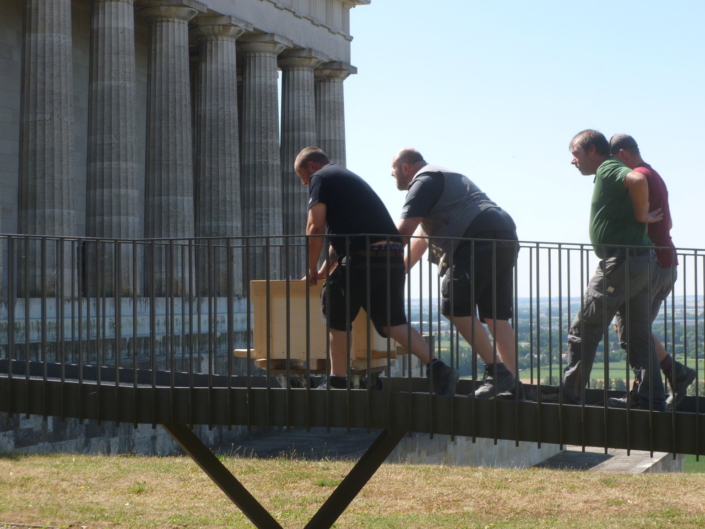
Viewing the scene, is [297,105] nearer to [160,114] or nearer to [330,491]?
[160,114]

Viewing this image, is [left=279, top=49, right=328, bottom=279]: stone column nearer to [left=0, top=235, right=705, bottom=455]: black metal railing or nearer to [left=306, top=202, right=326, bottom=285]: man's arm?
[left=0, top=235, right=705, bottom=455]: black metal railing

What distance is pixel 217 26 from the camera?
3406 centimetres

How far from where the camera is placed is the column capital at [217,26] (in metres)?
33.9

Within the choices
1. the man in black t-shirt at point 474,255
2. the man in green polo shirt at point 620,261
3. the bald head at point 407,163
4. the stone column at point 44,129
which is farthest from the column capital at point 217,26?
the man in green polo shirt at point 620,261

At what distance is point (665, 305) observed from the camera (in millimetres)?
8375

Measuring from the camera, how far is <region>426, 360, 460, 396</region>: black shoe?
8.73 m

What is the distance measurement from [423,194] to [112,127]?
71.1ft

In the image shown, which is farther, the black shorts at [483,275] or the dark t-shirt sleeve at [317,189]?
the dark t-shirt sleeve at [317,189]

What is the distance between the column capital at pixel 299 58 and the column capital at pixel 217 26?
3.87 meters

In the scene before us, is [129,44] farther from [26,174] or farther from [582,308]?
[582,308]

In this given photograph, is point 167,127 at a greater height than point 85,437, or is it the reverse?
point 167,127

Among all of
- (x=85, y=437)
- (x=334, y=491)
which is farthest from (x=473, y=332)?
(x=85, y=437)

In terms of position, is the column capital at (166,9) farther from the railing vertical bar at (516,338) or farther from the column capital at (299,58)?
the railing vertical bar at (516,338)

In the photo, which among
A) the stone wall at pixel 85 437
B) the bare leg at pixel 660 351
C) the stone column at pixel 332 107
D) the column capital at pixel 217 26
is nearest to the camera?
the bare leg at pixel 660 351
